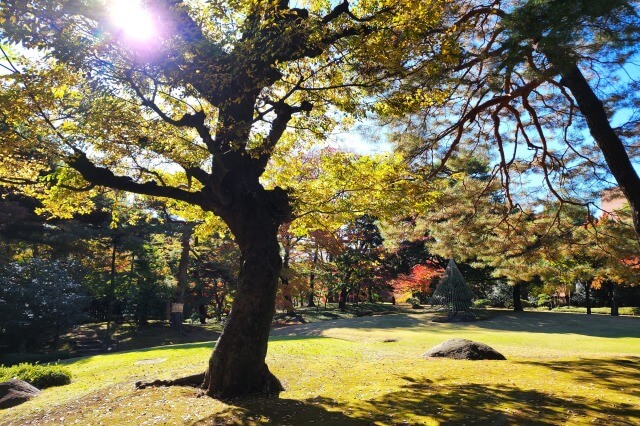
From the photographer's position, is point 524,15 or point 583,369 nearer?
point 524,15

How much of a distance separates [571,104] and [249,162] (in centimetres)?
677

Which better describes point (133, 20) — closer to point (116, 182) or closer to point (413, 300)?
point (116, 182)

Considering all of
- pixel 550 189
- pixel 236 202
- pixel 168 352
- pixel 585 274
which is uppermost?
pixel 550 189

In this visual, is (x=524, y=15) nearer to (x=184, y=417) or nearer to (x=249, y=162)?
(x=249, y=162)

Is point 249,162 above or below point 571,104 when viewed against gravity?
below

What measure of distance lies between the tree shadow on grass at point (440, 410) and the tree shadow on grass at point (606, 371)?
1.34 metres

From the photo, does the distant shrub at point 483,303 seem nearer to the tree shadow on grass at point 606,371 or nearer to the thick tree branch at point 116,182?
the tree shadow on grass at point 606,371

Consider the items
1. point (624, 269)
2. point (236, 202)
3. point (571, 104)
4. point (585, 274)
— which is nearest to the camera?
point (236, 202)

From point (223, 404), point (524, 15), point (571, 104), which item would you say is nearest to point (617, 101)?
point (571, 104)

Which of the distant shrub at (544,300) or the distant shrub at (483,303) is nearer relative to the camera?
the distant shrub at (483,303)

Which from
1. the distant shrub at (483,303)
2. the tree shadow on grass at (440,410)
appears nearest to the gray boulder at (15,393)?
the tree shadow on grass at (440,410)

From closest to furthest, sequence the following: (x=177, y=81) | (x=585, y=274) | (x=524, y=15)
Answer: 1. (x=524, y=15)
2. (x=177, y=81)
3. (x=585, y=274)

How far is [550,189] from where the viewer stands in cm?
967

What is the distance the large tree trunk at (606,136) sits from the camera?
24.8 feet
